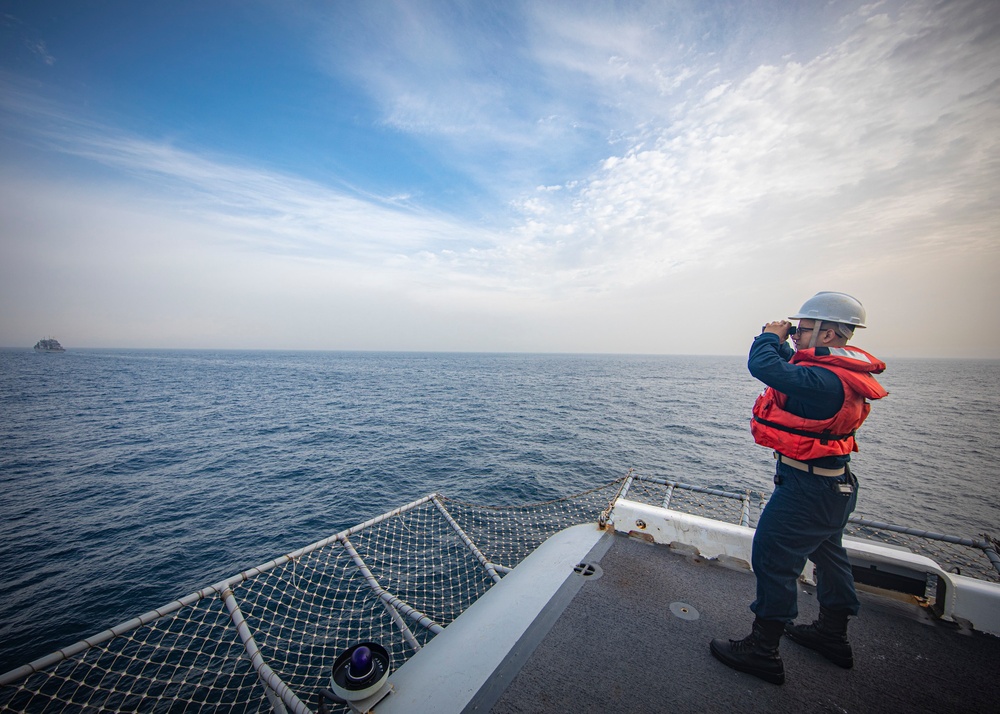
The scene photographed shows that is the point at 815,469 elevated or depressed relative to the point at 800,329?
depressed

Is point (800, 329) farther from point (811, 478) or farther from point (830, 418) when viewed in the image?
point (811, 478)

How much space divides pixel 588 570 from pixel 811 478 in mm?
2510

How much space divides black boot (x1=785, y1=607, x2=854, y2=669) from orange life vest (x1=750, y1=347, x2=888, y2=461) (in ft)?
4.95

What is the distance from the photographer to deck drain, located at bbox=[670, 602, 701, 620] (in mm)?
3720

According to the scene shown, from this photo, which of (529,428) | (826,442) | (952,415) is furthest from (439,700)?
(952,415)

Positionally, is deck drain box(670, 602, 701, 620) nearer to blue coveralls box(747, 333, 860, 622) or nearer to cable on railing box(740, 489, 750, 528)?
blue coveralls box(747, 333, 860, 622)

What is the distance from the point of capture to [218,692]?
7895 mm

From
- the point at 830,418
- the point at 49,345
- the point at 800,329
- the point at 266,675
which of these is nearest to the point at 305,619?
the point at 266,675

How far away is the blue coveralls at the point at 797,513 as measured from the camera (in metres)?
2.96

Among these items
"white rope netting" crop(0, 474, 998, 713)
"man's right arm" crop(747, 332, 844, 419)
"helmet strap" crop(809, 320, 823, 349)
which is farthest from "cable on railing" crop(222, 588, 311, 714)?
"helmet strap" crop(809, 320, 823, 349)

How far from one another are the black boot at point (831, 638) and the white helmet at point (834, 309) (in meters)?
2.56

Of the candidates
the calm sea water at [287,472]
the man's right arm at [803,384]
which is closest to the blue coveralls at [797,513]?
the man's right arm at [803,384]

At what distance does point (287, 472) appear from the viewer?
67.4ft

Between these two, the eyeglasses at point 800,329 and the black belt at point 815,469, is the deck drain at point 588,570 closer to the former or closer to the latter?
the black belt at point 815,469
